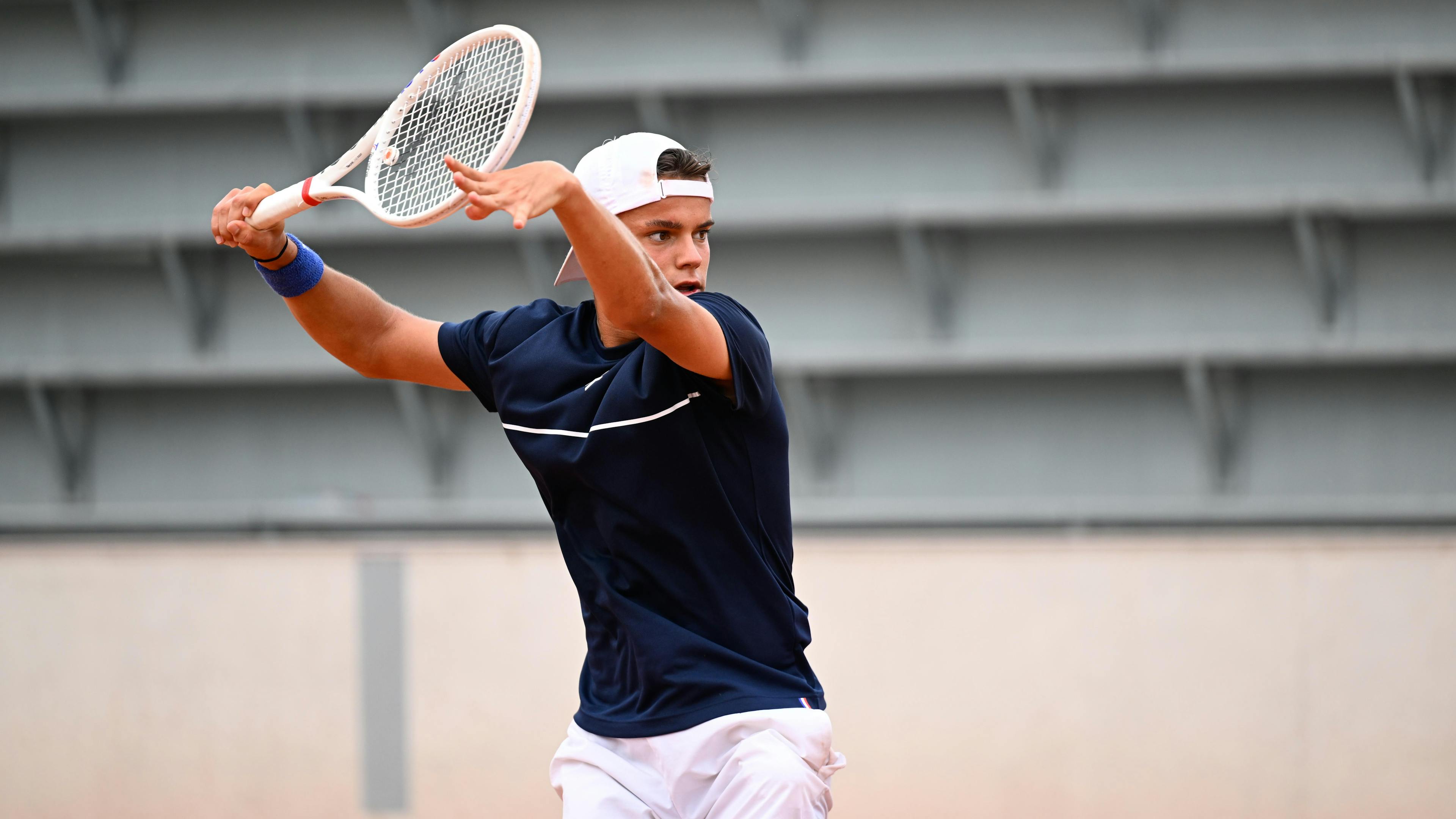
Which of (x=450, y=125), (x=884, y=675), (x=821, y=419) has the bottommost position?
(x=884, y=675)

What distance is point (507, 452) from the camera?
5734mm

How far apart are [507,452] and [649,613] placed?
4.25 metres

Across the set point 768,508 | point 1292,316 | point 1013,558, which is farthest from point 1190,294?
point 768,508

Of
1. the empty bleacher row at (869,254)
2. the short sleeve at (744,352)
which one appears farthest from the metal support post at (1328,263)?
the short sleeve at (744,352)

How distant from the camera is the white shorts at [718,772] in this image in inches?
58.9

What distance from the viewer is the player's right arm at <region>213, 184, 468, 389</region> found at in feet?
5.83

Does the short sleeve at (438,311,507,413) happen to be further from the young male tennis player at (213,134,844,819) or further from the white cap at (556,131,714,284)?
the white cap at (556,131,714,284)

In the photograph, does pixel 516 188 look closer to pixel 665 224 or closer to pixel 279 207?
pixel 665 224

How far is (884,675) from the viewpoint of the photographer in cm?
406

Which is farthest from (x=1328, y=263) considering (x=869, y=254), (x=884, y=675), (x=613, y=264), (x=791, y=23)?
(x=613, y=264)

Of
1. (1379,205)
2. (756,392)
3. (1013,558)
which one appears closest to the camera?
(756,392)

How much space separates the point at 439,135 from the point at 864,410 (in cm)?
383

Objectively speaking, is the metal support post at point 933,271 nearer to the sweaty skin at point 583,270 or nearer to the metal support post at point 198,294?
the metal support post at point 198,294

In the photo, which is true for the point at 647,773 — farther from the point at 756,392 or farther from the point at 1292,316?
the point at 1292,316
